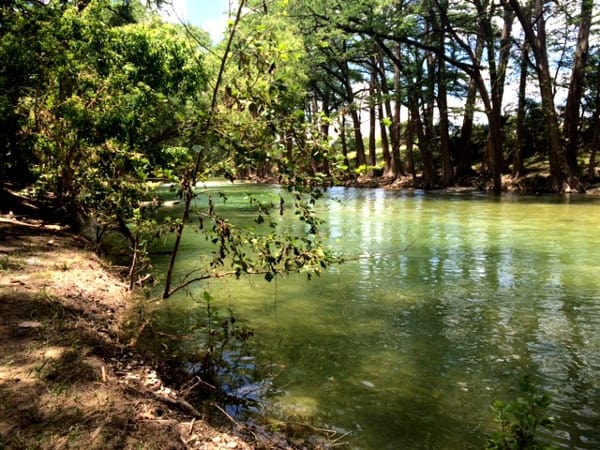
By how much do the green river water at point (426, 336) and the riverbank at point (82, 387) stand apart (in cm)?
73

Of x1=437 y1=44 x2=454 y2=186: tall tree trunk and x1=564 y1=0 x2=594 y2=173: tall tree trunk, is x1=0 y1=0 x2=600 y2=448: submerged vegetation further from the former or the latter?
x1=437 y1=44 x2=454 y2=186: tall tree trunk

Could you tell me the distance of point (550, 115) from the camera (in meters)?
25.2

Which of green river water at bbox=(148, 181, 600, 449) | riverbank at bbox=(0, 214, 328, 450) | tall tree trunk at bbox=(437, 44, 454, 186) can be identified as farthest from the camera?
tall tree trunk at bbox=(437, 44, 454, 186)

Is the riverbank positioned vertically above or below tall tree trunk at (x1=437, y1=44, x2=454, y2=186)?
below

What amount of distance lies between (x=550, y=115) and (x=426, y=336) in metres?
23.2

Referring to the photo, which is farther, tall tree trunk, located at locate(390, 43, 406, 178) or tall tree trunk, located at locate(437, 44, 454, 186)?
tall tree trunk, located at locate(390, 43, 406, 178)

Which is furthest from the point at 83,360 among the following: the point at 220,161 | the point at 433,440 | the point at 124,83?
the point at 124,83

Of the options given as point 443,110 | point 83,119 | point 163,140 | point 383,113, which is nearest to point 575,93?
point 443,110

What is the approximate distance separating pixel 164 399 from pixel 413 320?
3647 mm

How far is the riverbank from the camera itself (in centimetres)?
308

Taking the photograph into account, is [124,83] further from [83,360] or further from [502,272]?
[502,272]

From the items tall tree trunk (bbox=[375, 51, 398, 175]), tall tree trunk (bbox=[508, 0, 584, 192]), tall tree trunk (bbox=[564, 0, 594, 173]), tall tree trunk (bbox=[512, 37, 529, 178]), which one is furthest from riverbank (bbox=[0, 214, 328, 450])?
tall tree trunk (bbox=[375, 51, 398, 175])

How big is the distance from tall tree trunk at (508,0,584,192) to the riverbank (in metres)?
24.5

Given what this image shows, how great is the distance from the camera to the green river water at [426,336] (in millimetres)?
4055
